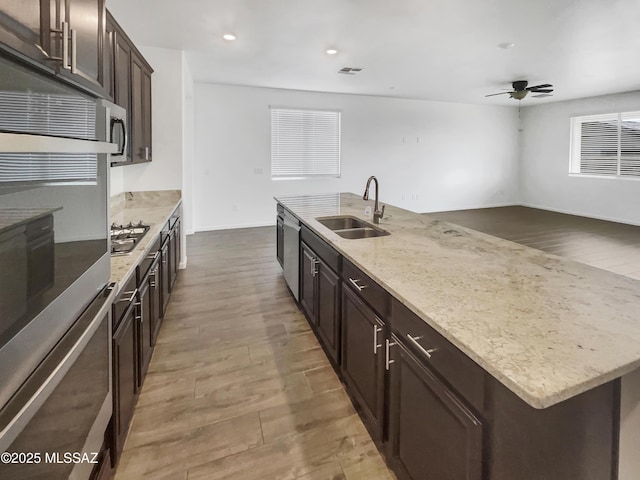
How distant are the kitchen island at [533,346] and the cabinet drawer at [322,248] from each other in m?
0.49

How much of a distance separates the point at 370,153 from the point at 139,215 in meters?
6.05

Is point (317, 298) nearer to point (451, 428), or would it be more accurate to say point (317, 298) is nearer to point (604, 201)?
point (451, 428)

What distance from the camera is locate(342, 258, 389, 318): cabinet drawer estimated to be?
60.0 inches

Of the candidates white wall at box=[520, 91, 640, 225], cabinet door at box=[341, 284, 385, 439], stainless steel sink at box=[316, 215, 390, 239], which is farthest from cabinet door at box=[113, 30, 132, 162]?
white wall at box=[520, 91, 640, 225]

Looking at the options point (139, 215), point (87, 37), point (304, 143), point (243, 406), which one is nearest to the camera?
point (87, 37)

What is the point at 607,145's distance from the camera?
8.10 metres

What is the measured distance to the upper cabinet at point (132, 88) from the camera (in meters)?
2.76

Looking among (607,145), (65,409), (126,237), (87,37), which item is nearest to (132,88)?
(126,237)

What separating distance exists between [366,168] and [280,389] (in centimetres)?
683

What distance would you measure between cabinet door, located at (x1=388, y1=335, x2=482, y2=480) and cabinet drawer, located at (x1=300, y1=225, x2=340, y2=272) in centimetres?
78

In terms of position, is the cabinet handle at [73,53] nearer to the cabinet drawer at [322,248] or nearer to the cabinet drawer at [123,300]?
the cabinet drawer at [123,300]

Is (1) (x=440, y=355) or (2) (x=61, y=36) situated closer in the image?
(2) (x=61, y=36)

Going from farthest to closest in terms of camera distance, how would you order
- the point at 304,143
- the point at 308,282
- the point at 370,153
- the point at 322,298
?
the point at 370,153, the point at 304,143, the point at 308,282, the point at 322,298

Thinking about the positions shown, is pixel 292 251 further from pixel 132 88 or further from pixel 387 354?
pixel 132 88
